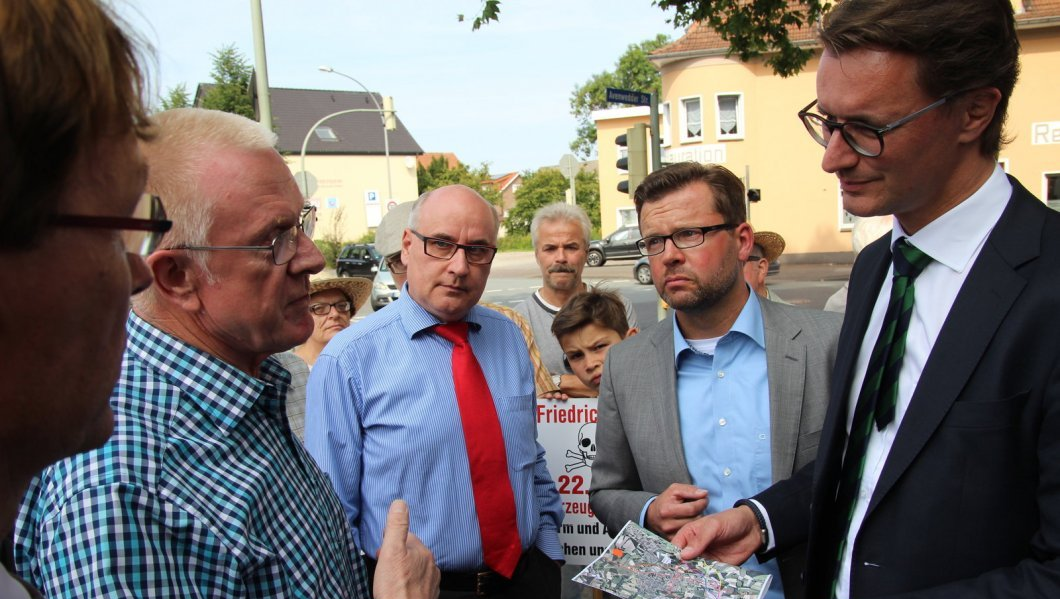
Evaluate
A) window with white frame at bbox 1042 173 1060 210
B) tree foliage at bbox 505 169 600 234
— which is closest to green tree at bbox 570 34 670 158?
tree foliage at bbox 505 169 600 234

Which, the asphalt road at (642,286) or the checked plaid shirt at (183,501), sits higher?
the checked plaid shirt at (183,501)

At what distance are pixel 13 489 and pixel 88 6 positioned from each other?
1.80 ft

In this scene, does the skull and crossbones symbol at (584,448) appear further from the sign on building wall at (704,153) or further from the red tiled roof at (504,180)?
the red tiled roof at (504,180)

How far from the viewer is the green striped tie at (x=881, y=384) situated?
5.76 ft

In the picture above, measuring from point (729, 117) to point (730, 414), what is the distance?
28155mm

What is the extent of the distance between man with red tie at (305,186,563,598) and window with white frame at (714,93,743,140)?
27.4 m

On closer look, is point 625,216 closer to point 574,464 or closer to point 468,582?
point 574,464

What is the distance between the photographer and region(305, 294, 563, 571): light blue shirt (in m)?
2.67

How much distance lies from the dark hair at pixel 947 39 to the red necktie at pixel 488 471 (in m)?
1.76

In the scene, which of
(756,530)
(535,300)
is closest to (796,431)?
(756,530)

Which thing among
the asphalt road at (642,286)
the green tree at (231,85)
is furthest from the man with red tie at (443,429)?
the green tree at (231,85)

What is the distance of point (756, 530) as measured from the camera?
2.27 m

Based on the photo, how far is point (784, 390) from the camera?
99.0 inches

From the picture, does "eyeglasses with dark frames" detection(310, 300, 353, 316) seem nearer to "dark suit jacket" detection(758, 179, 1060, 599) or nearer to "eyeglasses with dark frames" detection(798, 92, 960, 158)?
"eyeglasses with dark frames" detection(798, 92, 960, 158)
